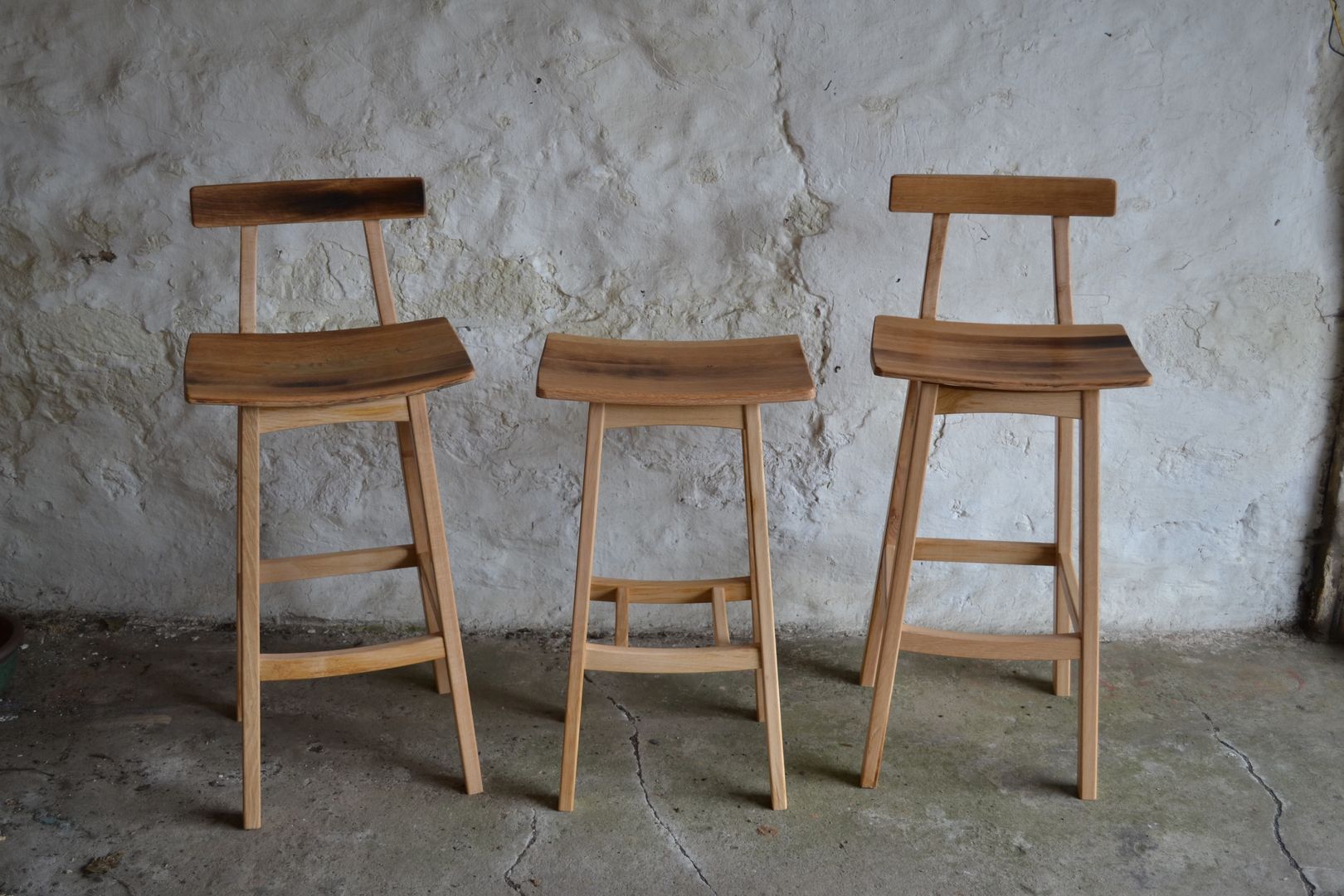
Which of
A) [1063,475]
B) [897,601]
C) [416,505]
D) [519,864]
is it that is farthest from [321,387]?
[1063,475]

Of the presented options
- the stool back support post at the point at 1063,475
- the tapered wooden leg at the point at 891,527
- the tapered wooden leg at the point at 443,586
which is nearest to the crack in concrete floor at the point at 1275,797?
the stool back support post at the point at 1063,475

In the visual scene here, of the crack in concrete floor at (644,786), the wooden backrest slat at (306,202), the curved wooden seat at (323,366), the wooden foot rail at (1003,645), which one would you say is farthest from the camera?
the wooden backrest slat at (306,202)

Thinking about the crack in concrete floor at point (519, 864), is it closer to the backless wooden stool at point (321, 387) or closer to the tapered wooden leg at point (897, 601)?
the backless wooden stool at point (321, 387)

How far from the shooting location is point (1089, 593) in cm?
219

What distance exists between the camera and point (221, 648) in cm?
289

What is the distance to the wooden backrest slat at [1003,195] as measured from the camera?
241cm

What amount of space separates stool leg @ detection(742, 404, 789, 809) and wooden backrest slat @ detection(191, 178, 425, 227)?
0.90 metres

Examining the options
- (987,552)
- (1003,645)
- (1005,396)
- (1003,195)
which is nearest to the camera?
(1005,396)

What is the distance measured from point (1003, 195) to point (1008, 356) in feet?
1.56

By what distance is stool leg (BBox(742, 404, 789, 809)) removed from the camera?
2.11m

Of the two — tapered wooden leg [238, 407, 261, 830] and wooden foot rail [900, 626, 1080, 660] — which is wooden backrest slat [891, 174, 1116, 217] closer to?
wooden foot rail [900, 626, 1080, 660]

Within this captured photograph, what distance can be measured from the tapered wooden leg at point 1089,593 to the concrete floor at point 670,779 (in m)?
0.09

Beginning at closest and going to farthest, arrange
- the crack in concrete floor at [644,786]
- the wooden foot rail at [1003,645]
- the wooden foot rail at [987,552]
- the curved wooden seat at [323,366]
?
the curved wooden seat at [323,366]
the crack in concrete floor at [644,786]
the wooden foot rail at [1003,645]
the wooden foot rail at [987,552]

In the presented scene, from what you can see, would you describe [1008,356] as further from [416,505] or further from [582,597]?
[416,505]
